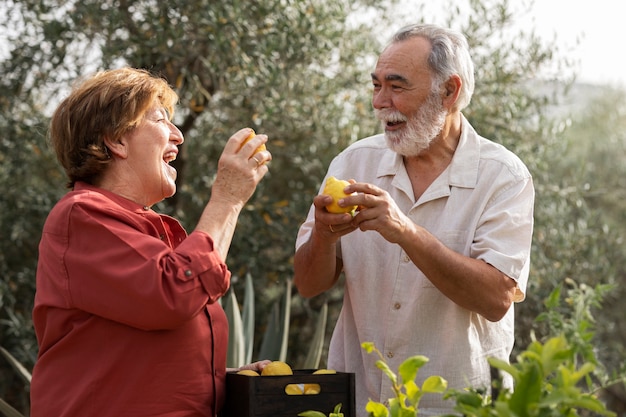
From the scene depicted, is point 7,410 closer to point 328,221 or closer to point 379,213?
point 328,221

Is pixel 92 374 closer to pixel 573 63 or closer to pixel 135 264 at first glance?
pixel 135 264

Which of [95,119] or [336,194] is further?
[336,194]

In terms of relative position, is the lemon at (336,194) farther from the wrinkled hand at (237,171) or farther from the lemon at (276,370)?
the lemon at (276,370)

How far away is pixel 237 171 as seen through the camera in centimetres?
239

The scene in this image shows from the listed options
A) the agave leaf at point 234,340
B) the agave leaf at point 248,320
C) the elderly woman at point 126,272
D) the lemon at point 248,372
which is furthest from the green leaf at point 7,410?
the lemon at point 248,372

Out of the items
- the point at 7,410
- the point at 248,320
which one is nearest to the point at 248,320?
the point at 248,320

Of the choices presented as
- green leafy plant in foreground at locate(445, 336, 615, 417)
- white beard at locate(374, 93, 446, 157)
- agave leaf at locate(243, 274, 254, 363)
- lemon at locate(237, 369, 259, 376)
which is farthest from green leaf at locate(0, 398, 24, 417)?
green leafy plant in foreground at locate(445, 336, 615, 417)

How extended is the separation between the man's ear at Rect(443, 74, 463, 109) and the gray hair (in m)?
0.02

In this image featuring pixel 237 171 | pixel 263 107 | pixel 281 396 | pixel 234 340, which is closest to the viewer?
pixel 281 396

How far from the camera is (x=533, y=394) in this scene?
1320 millimetres

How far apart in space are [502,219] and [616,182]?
7274 millimetres

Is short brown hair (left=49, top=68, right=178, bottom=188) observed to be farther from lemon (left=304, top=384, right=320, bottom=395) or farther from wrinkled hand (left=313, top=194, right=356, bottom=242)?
lemon (left=304, top=384, right=320, bottom=395)

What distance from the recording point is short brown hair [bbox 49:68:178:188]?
2391 mm

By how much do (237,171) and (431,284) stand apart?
0.90m
